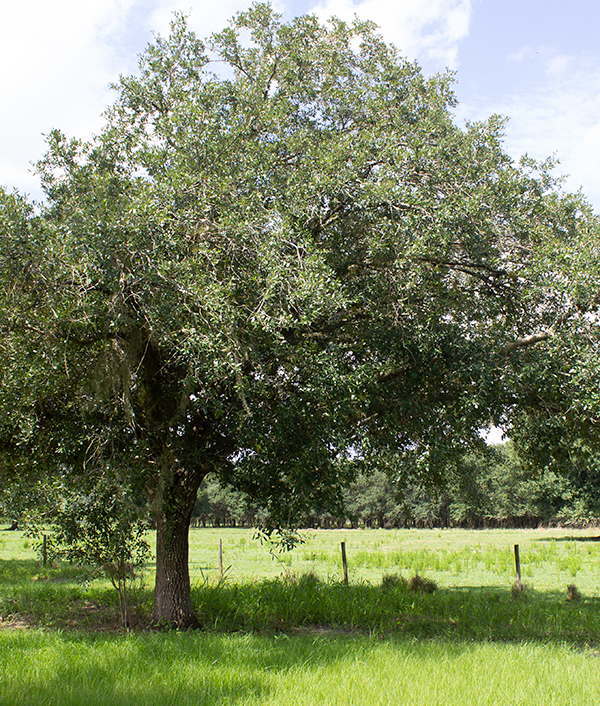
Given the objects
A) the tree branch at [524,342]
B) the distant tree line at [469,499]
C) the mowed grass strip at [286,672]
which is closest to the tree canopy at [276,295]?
the tree branch at [524,342]

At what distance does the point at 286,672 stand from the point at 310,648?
154 cm

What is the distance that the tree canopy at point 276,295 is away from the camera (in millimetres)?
8234

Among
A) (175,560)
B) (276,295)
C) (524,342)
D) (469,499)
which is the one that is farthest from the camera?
(469,499)

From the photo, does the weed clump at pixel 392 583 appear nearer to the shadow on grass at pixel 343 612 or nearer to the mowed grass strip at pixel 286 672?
the shadow on grass at pixel 343 612

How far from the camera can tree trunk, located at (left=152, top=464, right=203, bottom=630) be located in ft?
35.2

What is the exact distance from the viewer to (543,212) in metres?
10.6

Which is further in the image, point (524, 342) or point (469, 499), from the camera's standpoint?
point (469, 499)

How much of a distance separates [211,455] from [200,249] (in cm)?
412

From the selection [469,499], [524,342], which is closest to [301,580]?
[469,499]

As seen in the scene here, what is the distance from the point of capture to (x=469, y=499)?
13.9 metres

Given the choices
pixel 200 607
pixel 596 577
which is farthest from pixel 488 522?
pixel 200 607

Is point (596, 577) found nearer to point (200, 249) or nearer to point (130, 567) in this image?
point (130, 567)

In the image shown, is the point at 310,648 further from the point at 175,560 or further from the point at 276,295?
the point at 276,295

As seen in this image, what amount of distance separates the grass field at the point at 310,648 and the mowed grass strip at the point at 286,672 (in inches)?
1.1
